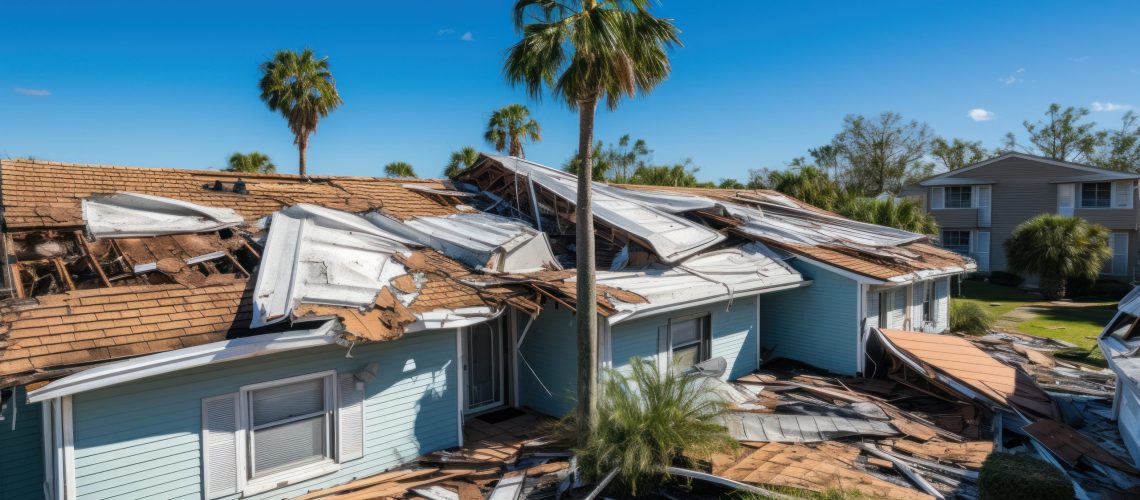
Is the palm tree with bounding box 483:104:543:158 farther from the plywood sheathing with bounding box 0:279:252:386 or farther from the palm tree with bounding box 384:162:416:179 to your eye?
the plywood sheathing with bounding box 0:279:252:386

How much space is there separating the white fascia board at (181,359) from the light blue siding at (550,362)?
14.0ft

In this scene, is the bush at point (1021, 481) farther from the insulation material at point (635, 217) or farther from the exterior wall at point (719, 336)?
the insulation material at point (635, 217)

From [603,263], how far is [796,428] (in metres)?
4.84

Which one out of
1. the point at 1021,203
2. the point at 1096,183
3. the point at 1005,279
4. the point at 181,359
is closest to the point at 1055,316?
the point at 1005,279

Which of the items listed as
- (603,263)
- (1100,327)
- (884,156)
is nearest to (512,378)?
(603,263)

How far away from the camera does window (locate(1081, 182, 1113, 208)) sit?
98.7ft

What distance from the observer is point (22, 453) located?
6.82 m

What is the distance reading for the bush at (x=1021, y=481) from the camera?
6797mm

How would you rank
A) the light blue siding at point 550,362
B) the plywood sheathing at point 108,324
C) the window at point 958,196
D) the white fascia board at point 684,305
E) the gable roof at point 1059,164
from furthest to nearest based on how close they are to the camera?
the window at point 958,196
the gable roof at point 1059,164
the light blue siding at point 550,362
the white fascia board at point 684,305
the plywood sheathing at point 108,324

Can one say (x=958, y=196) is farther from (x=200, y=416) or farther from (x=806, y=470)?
(x=200, y=416)

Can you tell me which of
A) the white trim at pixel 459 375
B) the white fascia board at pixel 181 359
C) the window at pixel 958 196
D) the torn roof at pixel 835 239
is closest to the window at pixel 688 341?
the torn roof at pixel 835 239

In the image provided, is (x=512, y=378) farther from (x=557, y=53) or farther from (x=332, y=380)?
(x=557, y=53)

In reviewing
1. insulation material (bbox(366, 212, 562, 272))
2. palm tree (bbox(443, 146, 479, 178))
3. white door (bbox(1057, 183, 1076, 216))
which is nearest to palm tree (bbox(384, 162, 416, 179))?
palm tree (bbox(443, 146, 479, 178))

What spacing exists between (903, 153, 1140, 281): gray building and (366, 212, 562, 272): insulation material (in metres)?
29.2
